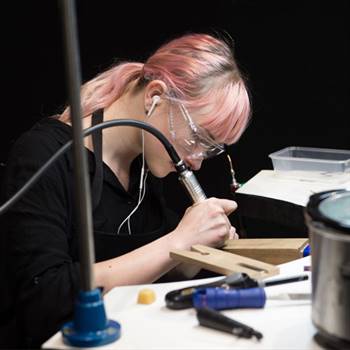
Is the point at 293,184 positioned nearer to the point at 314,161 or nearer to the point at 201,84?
the point at 314,161

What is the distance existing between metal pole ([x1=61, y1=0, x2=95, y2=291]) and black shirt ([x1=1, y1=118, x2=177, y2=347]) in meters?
0.38

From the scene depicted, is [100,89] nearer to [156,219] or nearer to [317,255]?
[156,219]

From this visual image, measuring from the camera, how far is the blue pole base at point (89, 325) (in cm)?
81

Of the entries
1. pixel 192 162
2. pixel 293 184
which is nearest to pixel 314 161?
pixel 293 184

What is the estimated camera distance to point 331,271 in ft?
2.54

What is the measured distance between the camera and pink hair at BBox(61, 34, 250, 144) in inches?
57.4

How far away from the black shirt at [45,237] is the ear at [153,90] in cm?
18

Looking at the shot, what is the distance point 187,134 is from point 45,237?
0.42 meters

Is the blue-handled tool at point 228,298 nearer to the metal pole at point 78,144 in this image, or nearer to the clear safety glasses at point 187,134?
the metal pole at point 78,144

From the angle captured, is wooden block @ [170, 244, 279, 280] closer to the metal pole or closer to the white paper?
the metal pole

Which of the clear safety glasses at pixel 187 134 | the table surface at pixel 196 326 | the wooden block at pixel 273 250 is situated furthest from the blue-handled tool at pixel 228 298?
the clear safety glasses at pixel 187 134

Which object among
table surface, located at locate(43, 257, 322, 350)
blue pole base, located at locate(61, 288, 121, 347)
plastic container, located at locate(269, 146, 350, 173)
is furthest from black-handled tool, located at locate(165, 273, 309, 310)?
plastic container, located at locate(269, 146, 350, 173)

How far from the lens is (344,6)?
7.86 ft

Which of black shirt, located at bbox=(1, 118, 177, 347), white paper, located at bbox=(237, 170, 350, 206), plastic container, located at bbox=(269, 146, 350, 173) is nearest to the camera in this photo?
black shirt, located at bbox=(1, 118, 177, 347)
